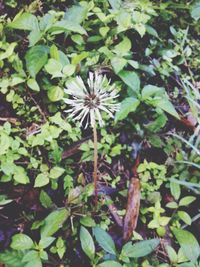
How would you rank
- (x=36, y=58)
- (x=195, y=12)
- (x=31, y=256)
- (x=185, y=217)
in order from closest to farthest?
1. (x=31, y=256)
2. (x=185, y=217)
3. (x=36, y=58)
4. (x=195, y=12)

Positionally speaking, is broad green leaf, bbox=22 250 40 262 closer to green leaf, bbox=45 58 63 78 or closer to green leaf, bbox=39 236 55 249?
green leaf, bbox=39 236 55 249

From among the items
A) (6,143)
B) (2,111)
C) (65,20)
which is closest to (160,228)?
(6,143)

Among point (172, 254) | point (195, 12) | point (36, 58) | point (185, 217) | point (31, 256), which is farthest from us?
point (195, 12)

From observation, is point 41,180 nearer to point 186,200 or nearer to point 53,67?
point 53,67

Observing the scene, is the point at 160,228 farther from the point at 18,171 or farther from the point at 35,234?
the point at 18,171

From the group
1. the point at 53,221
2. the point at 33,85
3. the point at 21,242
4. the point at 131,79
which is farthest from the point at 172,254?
the point at 33,85

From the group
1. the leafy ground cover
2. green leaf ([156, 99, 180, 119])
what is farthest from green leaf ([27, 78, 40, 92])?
green leaf ([156, 99, 180, 119])

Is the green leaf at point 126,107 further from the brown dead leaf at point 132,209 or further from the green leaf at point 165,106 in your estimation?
the brown dead leaf at point 132,209

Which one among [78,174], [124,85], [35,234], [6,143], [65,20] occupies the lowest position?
[35,234]
